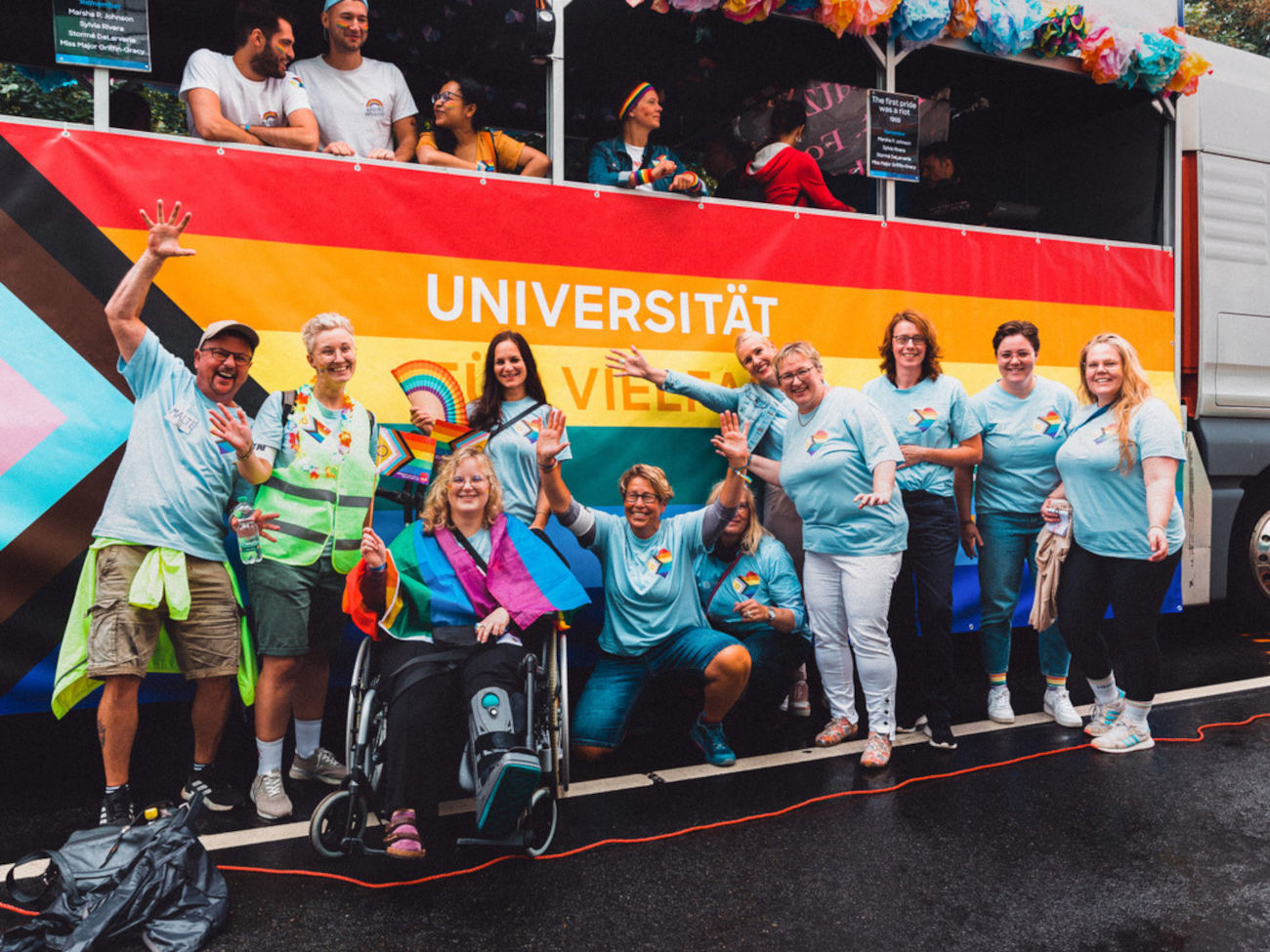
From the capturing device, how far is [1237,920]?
261cm

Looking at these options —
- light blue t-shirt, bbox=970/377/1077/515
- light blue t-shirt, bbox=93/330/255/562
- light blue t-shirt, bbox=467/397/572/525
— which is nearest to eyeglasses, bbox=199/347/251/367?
light blue t-shirt, bbox=93/330/255/562

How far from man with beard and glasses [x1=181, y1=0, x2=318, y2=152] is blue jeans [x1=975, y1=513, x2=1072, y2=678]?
3.55 metres

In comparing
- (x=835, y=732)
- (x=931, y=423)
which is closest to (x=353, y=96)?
(x=931, y=423)

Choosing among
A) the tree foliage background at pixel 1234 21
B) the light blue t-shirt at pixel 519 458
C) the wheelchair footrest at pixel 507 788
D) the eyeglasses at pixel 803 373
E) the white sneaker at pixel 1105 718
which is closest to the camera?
the wheelchair footrest at pixel 507 788

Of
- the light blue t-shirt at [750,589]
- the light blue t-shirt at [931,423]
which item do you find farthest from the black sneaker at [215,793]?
the light blue t-shirt at [931,423]

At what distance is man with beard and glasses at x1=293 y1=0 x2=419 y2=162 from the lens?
4297 millimetres

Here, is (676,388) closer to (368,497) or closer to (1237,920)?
(368,497)

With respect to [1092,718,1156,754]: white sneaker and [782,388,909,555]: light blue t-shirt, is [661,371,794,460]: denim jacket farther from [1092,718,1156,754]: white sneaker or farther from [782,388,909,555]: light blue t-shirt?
[1092,718,1156,754]: white sneaker

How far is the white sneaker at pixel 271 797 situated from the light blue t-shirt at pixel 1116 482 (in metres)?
3.33

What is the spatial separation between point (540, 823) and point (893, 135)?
389 centimetres

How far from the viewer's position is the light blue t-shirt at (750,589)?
4.25m

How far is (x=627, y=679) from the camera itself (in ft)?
13.0

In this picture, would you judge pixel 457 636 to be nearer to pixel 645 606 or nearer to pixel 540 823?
pixel 540 823

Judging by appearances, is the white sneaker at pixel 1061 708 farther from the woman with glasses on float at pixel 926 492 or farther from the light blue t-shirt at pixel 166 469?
the light blue t-shirt at pixel 166 469
